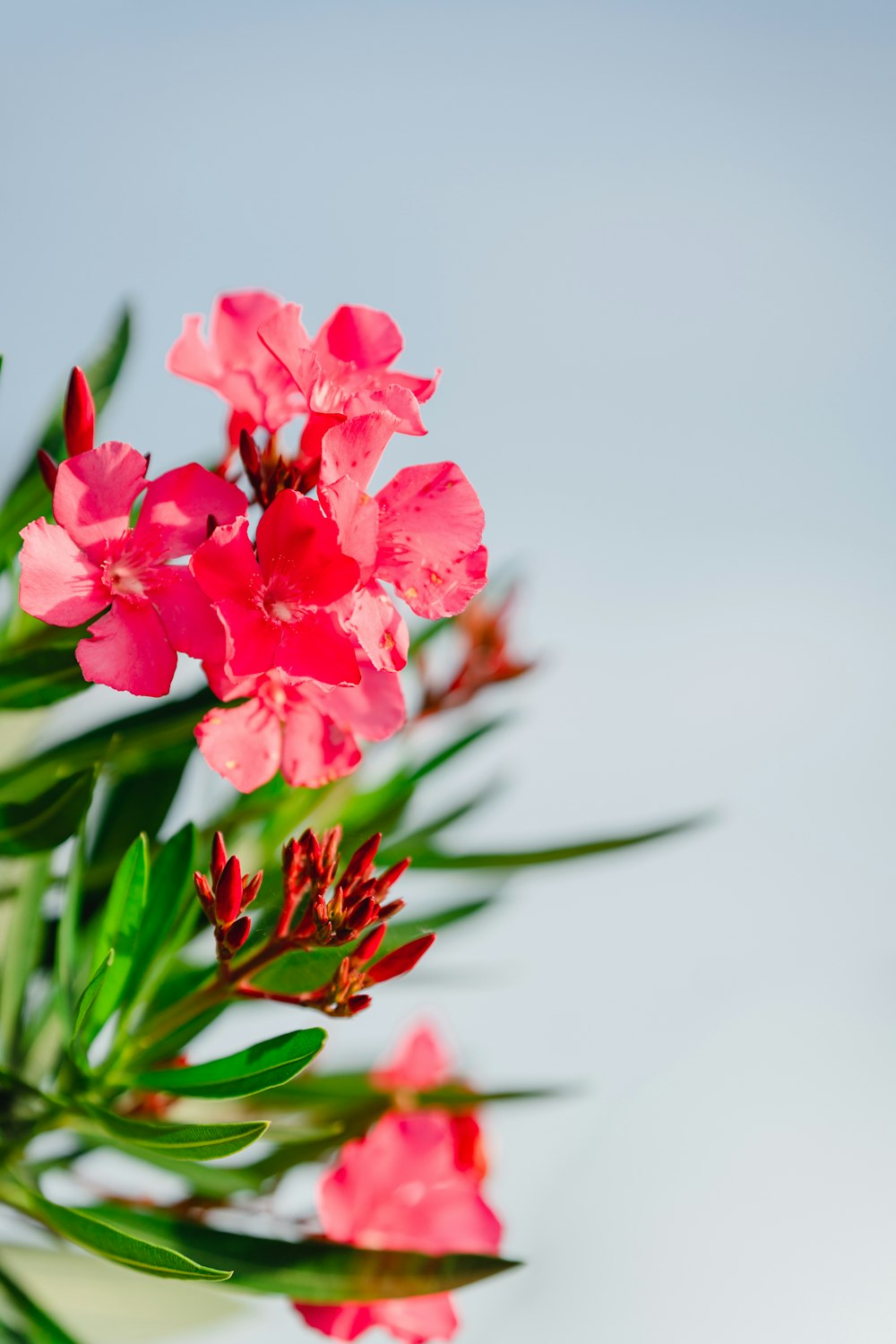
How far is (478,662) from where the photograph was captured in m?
1.29

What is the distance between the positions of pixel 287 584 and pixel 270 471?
0.16 meters

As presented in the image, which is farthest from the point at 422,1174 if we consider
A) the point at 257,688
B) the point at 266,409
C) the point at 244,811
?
the point at 266,409

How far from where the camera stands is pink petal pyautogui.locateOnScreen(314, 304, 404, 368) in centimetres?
70

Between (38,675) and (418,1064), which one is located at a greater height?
(38,675)

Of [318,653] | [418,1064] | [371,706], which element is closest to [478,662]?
[418,1064]

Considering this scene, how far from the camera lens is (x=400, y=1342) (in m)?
0.87

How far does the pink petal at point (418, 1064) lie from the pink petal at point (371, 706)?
643 mm

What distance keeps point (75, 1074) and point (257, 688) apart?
334mm

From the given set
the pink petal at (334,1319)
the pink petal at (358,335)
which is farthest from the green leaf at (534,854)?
the pink petal at (358,335)

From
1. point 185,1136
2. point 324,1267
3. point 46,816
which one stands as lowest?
point 324,1267

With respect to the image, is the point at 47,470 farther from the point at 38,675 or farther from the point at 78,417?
the point at 38,675

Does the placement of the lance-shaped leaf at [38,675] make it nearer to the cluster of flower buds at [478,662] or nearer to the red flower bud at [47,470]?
the red flower bud at [47,470]

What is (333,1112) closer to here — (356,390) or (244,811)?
(244,811)

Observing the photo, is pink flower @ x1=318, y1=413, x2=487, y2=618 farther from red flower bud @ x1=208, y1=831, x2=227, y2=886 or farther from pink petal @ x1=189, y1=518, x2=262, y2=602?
red flower bud @ x1=208, y1=831, x2=227, y2=886
